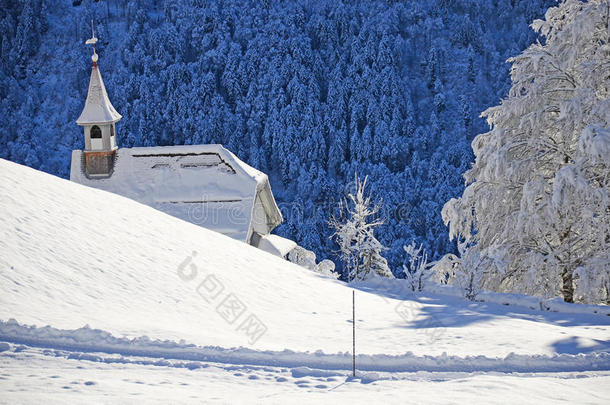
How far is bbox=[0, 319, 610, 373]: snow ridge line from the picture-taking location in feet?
24.0

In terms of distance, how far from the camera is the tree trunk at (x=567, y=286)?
14.5 meters

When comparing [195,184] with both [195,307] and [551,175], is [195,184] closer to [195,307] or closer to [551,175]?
[195,307]

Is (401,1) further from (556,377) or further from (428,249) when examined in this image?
(556,377)

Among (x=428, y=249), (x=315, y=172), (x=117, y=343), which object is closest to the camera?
(x=117, y=343)

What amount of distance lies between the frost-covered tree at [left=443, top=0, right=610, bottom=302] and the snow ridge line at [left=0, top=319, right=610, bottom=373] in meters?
5.79

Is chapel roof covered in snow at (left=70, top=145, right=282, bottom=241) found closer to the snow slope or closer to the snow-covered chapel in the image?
the snow-covered chapel

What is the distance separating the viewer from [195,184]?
2305cm

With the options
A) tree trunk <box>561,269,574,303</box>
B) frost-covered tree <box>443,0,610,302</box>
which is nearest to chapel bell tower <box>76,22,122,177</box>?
frost-covered tree <box>443,0,610,302</box>

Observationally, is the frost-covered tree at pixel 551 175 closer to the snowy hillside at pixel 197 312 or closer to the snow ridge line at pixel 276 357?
the snowy hillside at pixel 197 312

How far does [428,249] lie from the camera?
61.1 meters

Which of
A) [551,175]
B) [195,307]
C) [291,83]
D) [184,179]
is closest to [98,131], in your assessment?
[184,179]

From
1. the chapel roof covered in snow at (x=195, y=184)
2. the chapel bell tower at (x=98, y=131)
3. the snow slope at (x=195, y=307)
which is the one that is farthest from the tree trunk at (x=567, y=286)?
the chapel bell tower at (x=98, y=131)

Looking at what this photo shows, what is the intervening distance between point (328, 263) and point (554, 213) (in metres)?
17.5

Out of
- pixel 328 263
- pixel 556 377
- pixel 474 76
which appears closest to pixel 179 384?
pixel 556 377
